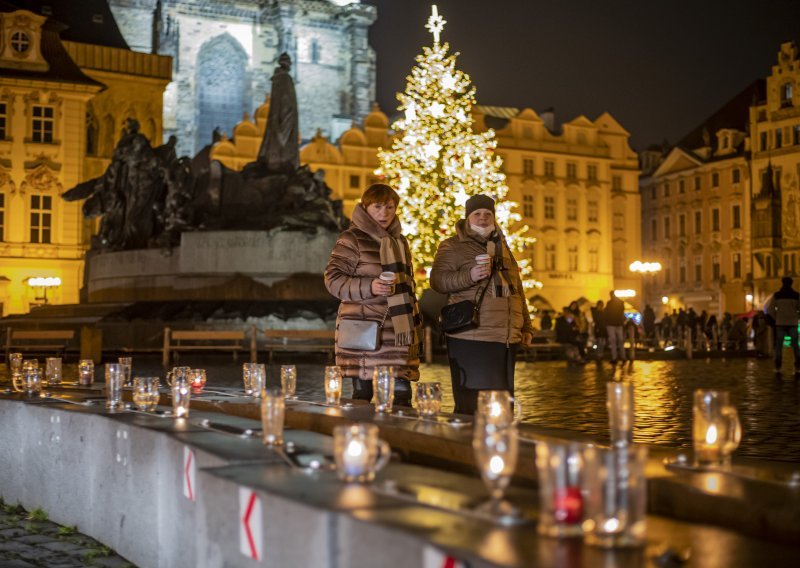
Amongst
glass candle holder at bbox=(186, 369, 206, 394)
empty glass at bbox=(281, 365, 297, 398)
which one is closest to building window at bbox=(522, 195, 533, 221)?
glass candle holder at bbox=(186, 369, 206, 394)

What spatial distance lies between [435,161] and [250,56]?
1443 inches

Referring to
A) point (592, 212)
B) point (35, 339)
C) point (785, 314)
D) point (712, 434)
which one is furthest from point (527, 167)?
point (712, 434)

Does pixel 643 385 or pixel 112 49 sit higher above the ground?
pixel 112 49

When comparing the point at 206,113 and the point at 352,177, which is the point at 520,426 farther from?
the point at 206,113

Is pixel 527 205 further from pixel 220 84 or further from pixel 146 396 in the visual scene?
pixel 146 396

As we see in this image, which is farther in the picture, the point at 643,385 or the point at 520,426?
the point at 643,385

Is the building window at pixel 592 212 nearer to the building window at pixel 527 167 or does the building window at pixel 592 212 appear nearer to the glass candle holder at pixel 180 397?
the building window at pixel 527 167

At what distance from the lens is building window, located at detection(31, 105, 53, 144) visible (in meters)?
43.8

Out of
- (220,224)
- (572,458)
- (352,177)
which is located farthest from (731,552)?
(352,177)

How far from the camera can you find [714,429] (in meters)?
3.58

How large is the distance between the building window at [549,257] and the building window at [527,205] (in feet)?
6.67

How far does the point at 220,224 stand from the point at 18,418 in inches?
696

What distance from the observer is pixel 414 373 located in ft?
21.4

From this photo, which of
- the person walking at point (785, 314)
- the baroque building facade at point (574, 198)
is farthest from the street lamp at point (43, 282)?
the person walking at point (785, 314)
